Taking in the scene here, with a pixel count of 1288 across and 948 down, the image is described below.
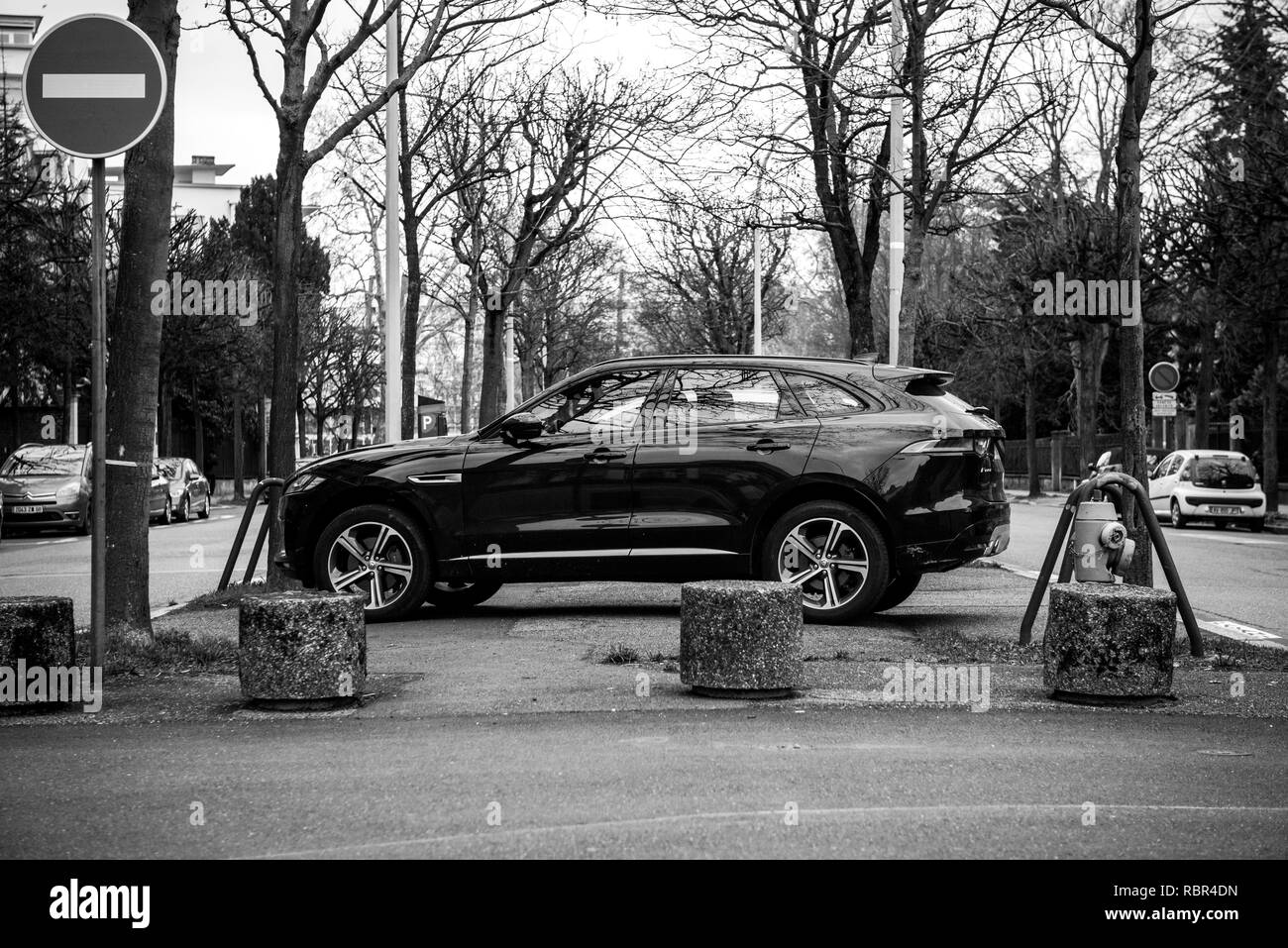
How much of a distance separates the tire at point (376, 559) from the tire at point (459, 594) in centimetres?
63

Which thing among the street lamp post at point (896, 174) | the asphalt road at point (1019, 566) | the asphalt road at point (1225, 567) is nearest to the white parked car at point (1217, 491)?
the asphalt road at point (1225, 567)

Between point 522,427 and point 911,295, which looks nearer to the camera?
point 522,427

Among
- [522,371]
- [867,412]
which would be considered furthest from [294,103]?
[522,371]

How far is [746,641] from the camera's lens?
22.8ft

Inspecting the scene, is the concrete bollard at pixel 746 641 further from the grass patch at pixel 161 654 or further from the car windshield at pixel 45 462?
the car windshield at pixel 45 462

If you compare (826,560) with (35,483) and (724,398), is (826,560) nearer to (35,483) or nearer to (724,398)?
(724,398)

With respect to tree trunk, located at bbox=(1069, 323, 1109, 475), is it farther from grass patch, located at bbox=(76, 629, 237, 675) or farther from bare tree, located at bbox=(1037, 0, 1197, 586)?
grass patch, located at bbox=(76, 629, 237, 675)

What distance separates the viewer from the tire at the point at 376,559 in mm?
→ 10196

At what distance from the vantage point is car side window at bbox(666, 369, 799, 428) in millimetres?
10242

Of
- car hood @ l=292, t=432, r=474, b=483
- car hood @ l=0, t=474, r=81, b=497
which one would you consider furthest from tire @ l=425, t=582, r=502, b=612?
car hood @ l=0, t=474, r=81, b=497

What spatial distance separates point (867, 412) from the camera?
10070mm

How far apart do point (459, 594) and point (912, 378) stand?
12.8ft

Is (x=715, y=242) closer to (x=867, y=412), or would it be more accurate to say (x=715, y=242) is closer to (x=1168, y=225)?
(x=1168, y=225)

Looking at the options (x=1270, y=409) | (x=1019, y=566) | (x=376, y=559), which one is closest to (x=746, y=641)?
(x=376, y=559)
